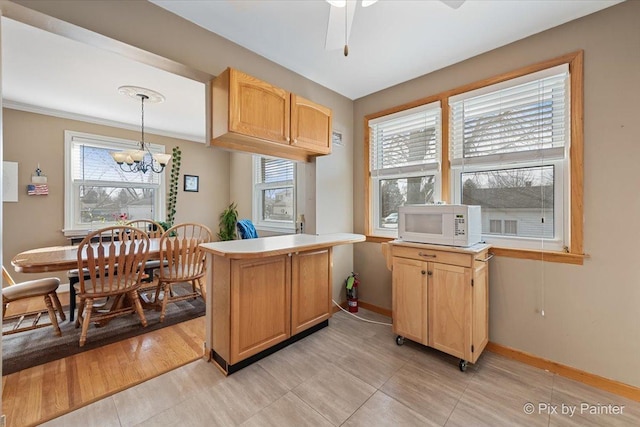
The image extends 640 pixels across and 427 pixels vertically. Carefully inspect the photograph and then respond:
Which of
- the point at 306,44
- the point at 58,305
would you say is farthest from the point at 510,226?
the point at 58,305

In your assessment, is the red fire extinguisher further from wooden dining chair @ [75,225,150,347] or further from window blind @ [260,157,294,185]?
wooden dining chair @ [75,225,150,347]

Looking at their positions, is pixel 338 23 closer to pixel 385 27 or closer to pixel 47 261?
pixel 385 27

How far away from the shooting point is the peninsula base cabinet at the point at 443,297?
1951 mm

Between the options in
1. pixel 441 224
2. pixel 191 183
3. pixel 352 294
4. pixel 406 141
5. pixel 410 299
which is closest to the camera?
pixel 441 224

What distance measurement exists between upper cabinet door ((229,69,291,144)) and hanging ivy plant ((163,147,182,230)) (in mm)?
3490

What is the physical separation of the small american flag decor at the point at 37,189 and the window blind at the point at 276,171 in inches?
115

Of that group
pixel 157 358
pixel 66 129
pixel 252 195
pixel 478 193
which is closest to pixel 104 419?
pixel 157 358

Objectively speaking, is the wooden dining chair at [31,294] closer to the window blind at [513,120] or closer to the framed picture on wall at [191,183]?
the framed picture on wall at [191,183]

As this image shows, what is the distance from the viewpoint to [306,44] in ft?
7.18

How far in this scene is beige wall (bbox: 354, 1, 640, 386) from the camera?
1721mm

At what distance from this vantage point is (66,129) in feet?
12.4

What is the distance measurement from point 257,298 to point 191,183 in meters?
3.80

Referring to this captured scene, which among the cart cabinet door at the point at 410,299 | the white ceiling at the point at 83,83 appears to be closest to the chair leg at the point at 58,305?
the white ceiling at the point at 83,83

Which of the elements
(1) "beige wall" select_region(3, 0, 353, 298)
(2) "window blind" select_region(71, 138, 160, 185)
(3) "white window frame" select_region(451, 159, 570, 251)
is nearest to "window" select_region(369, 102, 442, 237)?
(1) "beige wall" select_region(3, 0, 353, 298)
